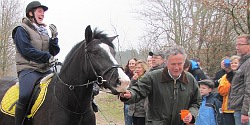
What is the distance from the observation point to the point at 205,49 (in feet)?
50.1

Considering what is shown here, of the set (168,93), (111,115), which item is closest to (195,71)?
(168,93)

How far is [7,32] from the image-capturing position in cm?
2917

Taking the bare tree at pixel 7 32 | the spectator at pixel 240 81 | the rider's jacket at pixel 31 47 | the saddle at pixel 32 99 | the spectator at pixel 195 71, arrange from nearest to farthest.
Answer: the saddle at pixel 32 99, the rider's jacket at pixel 31 47, the spectator at pixel 240 81, the spectator at pixel 195 71, the bare tree at pixel 7 32

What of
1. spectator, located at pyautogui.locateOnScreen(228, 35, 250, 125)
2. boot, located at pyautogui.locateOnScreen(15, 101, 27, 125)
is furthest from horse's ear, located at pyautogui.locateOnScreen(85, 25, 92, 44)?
spectator, located at pyautogui.locateOnScreen(228, 35, 250, 125)

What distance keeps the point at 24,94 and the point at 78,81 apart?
904mm

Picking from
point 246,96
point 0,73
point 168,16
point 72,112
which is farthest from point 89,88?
point 0,73

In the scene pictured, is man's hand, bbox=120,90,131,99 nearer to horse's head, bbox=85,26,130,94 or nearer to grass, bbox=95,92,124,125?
horse's head, bbox=85,26,130,94

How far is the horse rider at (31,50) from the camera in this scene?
5.11 m

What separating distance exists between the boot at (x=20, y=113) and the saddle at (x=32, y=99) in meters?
0.09

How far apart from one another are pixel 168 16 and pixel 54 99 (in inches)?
642

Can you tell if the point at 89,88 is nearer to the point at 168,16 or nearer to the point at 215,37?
the point at 215,37

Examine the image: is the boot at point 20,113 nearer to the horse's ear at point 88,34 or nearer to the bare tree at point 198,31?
the horse's ear at point 88,34

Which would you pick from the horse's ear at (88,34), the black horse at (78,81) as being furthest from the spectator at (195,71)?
the horse's ear at (88,34)

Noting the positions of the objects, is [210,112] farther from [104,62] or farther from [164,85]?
[104,62]
